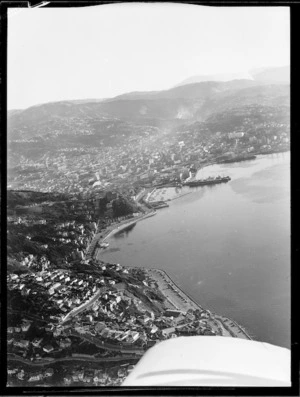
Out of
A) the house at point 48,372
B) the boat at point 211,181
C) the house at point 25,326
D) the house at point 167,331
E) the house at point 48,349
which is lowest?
the house at point 48,372

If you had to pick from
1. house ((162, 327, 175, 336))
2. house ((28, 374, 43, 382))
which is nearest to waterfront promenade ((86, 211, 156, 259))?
house ((162, 327, 175, 336))

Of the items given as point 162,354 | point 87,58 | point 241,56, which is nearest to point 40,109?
point 87,58

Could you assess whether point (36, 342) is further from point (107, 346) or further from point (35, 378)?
point (107, 346)

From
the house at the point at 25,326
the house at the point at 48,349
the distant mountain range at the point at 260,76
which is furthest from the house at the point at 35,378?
the distant mountain range at the point at 260,76

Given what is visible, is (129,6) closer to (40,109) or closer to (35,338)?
(40,109)

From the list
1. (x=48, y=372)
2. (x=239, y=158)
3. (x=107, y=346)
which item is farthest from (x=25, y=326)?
(x=239, y=158)

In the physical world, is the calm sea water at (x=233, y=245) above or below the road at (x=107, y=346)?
above

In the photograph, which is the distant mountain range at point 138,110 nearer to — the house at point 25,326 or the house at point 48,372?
the house at point 25,326
